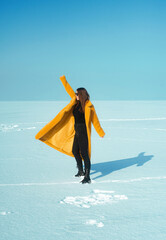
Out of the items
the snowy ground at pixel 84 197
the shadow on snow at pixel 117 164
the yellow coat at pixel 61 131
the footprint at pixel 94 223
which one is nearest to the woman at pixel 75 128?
the yellow coat at pixel 61 131

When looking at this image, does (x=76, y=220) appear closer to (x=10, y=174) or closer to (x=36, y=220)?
(x=36, y=220)

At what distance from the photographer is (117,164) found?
782 cm

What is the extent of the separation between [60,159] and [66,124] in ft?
7.29

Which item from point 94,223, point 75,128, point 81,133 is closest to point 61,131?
point 75,128

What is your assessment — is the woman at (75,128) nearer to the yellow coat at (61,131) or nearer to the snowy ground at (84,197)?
the yellow coat at (61,131)

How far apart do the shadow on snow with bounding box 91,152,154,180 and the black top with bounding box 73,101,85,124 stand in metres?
1.33

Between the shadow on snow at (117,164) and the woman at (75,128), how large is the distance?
788mm

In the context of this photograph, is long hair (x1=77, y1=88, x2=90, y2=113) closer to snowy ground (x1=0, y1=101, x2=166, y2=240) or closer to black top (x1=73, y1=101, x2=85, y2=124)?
black top (x1=73, y1=101, x2=85, y2=124)

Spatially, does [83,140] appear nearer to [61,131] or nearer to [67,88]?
[61,131]

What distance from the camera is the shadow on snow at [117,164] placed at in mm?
7215

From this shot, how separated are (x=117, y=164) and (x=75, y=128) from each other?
2.14 metres

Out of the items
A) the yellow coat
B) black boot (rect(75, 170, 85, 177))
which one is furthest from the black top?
black boot (rect(75, 170, 85, 177))

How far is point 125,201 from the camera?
4988 mm

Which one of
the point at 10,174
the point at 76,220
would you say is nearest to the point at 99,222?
the point at 76,220
